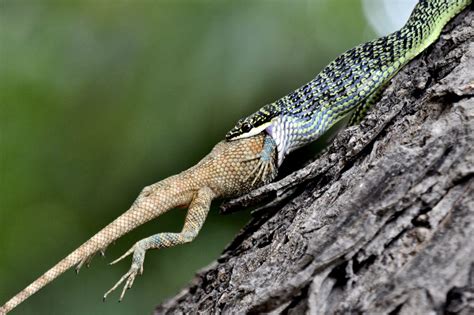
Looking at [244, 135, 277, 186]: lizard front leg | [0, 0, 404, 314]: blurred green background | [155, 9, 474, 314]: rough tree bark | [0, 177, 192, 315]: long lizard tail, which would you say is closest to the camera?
[155, 9, 474, 314]: rough tree bark

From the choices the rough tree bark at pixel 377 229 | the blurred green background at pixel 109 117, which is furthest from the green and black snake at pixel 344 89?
the blurred green background at pixel 109 117

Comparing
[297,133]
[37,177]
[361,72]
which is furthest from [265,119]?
[37,177]

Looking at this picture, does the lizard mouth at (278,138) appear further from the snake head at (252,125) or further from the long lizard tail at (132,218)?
the long lizard tail at (132,218)

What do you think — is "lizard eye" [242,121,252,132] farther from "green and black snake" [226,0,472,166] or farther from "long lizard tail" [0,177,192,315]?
"long lizard tail" [0,177,192,315]

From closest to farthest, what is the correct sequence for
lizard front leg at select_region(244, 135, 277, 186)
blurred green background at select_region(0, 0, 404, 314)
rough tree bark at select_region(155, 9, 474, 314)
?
rough tree bark at select_region(155, 9, 474, 314) → lizard front leg at select_region(244, 135, 277, 186) → blurred green background at select_region(0, 0, 404, 314)

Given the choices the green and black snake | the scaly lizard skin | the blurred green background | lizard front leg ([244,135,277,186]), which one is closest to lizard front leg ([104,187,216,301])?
the scaly lizard skin

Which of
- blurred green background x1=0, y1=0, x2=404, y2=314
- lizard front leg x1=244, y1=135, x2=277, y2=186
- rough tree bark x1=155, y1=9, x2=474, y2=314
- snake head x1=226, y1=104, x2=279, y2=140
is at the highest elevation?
blurred green background x1=0, y1=0, x2=404, y2=314

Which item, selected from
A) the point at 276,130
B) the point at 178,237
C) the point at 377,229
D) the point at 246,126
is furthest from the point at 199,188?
the point at 377,229

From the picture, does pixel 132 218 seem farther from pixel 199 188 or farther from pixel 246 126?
pixel 246 126
